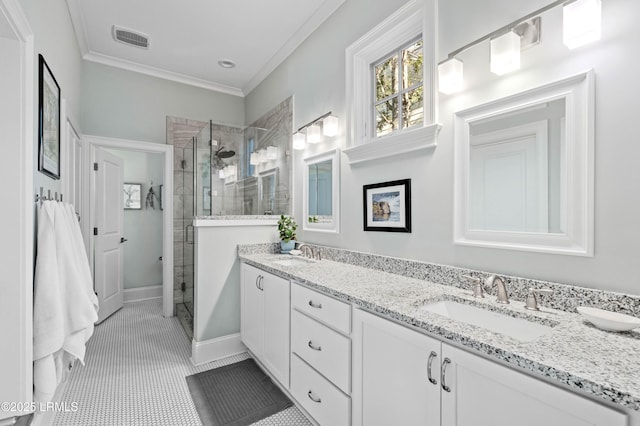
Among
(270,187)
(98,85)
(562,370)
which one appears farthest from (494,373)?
(98,85)

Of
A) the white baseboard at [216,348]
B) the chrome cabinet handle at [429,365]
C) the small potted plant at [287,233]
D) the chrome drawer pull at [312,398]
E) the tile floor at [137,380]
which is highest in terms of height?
the small potted plant at [287,233]

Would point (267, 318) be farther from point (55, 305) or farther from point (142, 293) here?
point (142, 293)

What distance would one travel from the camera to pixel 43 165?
1.69 m

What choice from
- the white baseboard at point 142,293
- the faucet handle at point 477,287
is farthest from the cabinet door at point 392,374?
the white baseboard at point 142,293

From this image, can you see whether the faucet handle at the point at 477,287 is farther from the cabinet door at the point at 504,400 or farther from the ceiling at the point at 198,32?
the ceiling at the point at 198,32

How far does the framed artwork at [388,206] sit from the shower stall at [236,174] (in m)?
1.12

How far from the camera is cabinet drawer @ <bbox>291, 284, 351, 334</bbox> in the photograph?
1487 millimetres

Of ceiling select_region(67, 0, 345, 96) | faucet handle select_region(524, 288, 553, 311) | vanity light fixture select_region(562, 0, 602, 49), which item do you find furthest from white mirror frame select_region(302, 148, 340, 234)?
vanity light fixture select_region(562, 0, 602, 49)

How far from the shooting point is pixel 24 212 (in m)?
1.35

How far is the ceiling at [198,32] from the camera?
2529 mm

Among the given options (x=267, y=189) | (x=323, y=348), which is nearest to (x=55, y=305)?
(x=323, y=348)

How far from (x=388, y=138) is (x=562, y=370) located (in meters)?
1.51

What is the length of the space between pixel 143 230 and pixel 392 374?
4436 mm

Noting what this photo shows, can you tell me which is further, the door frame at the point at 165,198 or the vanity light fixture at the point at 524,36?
the door frame at the point at 165,198
